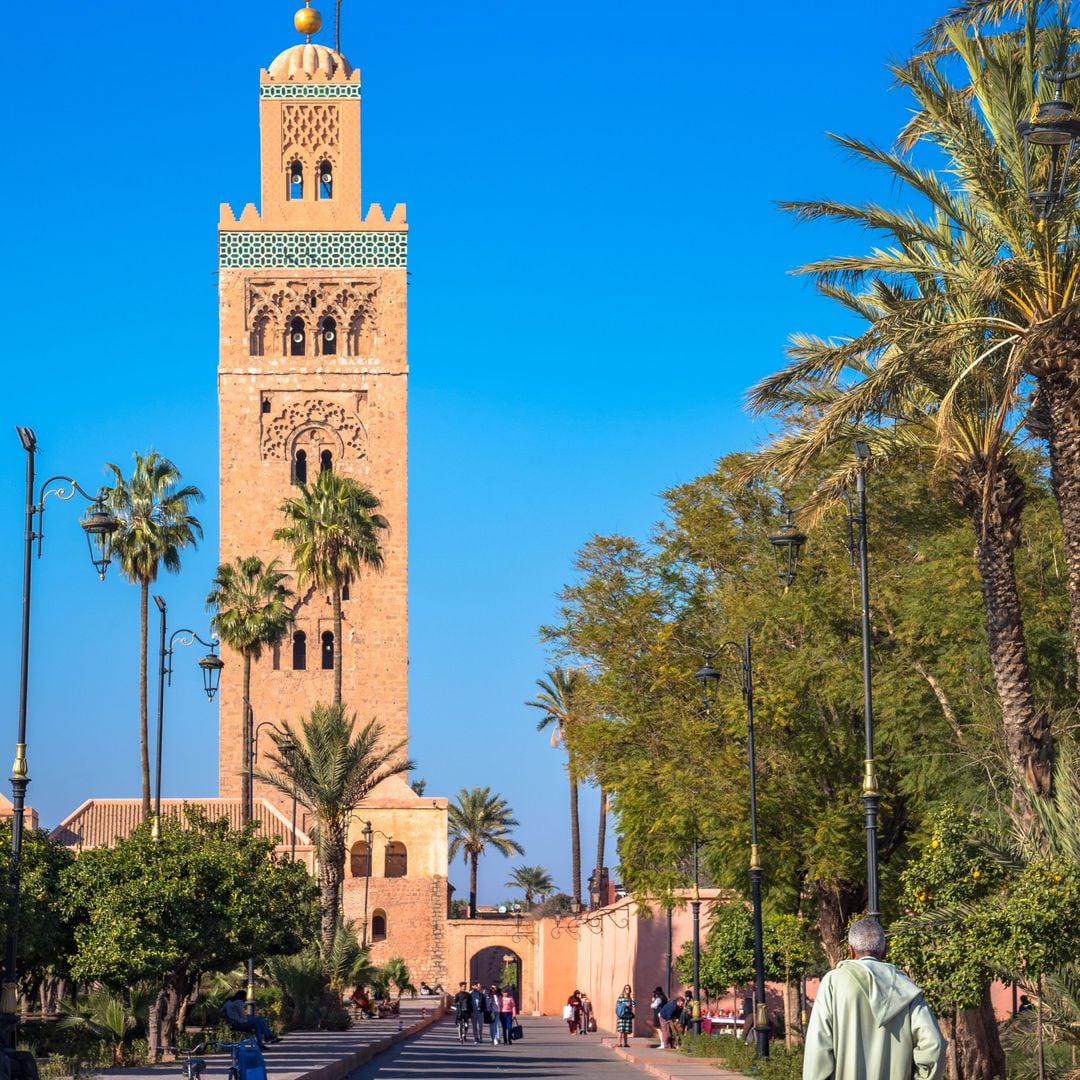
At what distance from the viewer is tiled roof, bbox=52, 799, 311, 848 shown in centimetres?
6316

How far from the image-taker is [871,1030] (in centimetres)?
778

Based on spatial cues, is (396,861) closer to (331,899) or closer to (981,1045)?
(331,899)

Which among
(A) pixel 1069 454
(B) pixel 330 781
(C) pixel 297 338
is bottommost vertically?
(B) pixel 330 781

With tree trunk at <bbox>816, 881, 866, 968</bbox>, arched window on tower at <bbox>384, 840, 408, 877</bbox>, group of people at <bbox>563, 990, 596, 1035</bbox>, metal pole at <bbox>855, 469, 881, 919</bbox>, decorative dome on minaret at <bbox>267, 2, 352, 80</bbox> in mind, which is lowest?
group of people at <bbox>563, 990, 596, 1035</bbox>

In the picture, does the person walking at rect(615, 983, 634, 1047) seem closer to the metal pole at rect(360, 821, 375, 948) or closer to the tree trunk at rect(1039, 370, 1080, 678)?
the tree trunk at rect(1039, 370, 1080, 678)

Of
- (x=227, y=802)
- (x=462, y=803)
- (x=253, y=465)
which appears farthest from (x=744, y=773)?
(x=462, y=803)

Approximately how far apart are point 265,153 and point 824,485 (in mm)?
52688

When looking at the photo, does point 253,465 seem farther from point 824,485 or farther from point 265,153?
point 824,485

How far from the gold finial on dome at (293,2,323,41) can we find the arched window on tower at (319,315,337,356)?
1222 centimetres

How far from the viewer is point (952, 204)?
19.6m

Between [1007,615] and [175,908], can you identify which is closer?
[1007,615]

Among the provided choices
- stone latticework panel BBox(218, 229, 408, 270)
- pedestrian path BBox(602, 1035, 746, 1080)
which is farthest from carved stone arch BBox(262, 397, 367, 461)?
pedestrian path BBox(602, 1035, 746, 1080)

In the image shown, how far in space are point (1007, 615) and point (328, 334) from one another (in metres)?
52.2

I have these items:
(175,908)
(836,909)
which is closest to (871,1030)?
(175,908)
